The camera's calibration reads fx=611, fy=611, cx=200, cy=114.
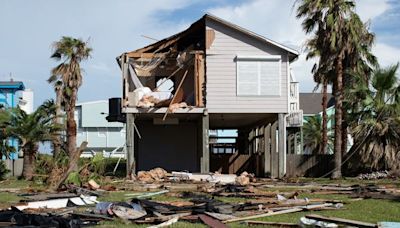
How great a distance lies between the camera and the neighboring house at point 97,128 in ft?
222

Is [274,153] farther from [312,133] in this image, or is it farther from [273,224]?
[312,133]

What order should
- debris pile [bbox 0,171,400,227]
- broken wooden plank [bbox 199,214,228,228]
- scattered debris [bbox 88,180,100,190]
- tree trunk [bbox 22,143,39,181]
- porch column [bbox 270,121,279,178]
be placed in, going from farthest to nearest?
porch column [bbox 270,121,279,178], tree trunk [bbox 22,143,39,181], scattered debris [bbox 88,180,100,190], broken wooden plank [bbox 199,214,228,228], debris pile [bbox 0,171,400,227]

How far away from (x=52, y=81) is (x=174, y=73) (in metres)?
15.6

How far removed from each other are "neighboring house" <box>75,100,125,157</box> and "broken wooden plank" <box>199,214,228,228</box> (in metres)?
56.3

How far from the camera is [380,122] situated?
28.1 meters

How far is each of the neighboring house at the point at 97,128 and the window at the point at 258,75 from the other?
4028cm

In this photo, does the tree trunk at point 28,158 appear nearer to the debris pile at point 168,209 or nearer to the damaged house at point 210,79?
the damaged house at point 210,79

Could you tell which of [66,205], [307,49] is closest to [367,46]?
[307,49]

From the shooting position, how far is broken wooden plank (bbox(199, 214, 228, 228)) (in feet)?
35.6

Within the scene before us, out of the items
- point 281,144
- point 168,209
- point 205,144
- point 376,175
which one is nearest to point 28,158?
point 205,144

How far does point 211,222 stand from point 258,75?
18165 mm

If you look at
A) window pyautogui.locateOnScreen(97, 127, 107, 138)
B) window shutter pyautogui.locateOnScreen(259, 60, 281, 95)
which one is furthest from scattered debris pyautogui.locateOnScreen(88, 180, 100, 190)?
window pyautogui.locateOnScreen(97, 127, 107, 138)

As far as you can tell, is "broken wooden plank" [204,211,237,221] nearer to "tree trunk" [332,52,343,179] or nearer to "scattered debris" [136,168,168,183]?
"scattered debris" [136,168,168,183]

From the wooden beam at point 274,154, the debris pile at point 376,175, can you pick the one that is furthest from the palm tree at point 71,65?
the debris pile at point 376,175
